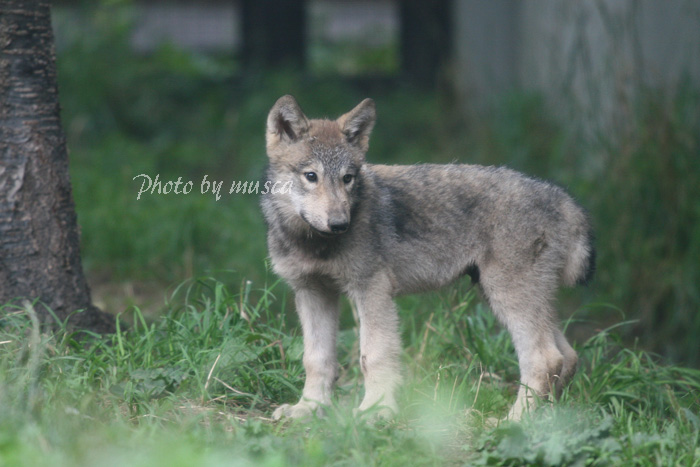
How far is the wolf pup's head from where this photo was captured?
4039mm

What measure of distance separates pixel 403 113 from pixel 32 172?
8261mm

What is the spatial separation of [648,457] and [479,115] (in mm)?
7257

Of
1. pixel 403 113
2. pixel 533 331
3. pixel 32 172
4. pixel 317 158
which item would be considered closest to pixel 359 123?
pixel 317 158

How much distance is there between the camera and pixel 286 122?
170 inches

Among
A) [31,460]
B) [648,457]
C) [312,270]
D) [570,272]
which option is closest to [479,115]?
[570,272]

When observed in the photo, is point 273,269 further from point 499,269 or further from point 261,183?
point 499,269

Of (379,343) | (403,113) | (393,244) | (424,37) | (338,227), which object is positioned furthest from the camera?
(424,37)

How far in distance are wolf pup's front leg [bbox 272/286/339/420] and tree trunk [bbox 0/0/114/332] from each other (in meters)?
1.42

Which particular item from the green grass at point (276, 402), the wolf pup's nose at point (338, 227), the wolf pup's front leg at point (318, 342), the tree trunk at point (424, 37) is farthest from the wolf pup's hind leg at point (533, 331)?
the tree trunk at point (424, 37)

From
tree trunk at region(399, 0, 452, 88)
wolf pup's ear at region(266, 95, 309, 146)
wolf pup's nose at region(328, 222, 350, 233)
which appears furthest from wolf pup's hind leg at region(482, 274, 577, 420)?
tree trunk at region(399, 0, 452, 88)

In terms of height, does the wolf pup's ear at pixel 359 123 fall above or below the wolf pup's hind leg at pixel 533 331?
above

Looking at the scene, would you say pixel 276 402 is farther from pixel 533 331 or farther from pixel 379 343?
pixel 533 331

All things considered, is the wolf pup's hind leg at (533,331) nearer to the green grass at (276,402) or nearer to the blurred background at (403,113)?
the green grass at (276,402)

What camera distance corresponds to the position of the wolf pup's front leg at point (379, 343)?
4.00m
